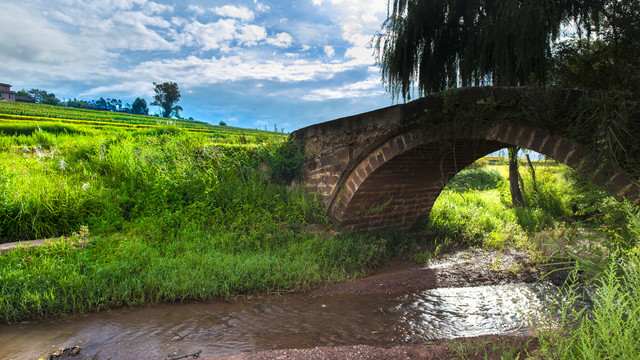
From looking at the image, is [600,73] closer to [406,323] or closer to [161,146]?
[406,323]

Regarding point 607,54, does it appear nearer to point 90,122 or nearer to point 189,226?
point 189,226

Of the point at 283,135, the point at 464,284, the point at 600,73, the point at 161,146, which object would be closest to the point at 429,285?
the point at 464,284

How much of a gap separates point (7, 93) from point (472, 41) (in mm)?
60446

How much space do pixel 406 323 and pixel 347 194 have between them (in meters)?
3.04

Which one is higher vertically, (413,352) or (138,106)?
(138,106)

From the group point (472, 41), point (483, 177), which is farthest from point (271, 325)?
point (483, 177)

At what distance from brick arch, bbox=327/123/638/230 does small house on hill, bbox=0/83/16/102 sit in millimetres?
57573

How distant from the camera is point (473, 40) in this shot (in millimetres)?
7957

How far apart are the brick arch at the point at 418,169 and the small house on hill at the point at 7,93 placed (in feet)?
189

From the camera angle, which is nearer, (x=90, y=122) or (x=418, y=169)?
(x=418, y=169)

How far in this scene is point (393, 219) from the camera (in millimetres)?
8164

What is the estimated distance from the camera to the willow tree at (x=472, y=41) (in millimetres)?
6809

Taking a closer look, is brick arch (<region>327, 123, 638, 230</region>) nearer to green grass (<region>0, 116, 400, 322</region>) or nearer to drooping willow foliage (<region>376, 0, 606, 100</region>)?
green grass (<region>0, 116, 400, 322</region>)

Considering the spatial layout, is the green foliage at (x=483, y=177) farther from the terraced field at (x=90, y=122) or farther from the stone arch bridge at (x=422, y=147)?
the terraced field at (x=90, y=122)
